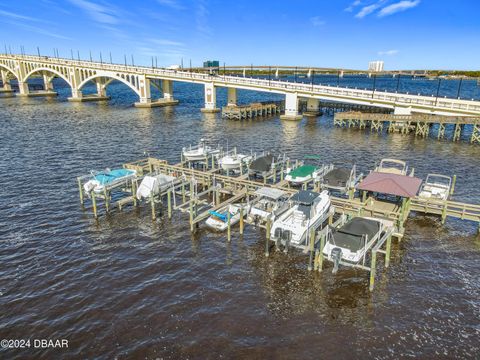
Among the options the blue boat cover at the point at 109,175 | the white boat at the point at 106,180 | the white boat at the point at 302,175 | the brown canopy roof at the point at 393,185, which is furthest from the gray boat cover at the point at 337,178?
the blue boat cover at the point at 109,175

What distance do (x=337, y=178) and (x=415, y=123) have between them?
43.3 m

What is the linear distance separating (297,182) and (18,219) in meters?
24.0

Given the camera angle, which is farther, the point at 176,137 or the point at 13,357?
the point at 176,137

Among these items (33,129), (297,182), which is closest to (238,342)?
(297,182)

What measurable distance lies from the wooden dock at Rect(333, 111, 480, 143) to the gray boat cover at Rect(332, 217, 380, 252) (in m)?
45.0

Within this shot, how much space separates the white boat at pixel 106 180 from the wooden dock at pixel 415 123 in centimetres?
4894

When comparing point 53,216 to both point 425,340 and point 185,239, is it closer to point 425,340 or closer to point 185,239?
point 185,239

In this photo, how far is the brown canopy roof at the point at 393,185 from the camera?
80.2ft

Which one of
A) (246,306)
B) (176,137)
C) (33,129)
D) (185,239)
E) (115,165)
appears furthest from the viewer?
(33,129)

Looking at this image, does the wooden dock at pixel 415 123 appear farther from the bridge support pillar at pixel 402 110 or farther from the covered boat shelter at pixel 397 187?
the covered boat shelter at pixel 397 187

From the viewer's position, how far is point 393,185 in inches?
981

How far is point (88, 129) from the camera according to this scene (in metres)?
68.6

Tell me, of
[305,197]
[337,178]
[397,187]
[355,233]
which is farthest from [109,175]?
[397,187]

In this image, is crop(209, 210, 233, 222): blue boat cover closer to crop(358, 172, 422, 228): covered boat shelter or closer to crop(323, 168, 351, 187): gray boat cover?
crop(323, 168, 351, 187): gray boat cover
